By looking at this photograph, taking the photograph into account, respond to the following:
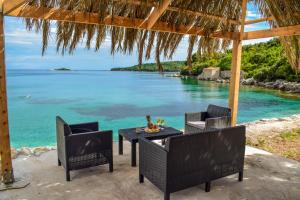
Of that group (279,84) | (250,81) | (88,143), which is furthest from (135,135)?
(250,81)

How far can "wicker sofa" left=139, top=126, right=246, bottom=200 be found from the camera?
92.1 inches

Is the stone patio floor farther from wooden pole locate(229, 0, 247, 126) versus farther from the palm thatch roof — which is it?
the palm thatch roof

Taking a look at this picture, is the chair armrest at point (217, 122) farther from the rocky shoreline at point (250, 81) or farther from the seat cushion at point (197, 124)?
the rocky shoreline at point (250, 81)

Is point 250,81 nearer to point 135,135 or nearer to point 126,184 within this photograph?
point 135,135

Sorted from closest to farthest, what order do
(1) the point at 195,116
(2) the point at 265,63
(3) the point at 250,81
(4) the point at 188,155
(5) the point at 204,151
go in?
1. (4) the point at 188,155
2. (5) the point at 204,151
3. (1) the point at 195,116
4. (3) the point at 250,81
5. (2) the point at 265,63

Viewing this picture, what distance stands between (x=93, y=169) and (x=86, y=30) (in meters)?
1.89

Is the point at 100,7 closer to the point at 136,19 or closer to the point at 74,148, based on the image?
the point at 136,19

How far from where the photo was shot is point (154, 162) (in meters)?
2.52

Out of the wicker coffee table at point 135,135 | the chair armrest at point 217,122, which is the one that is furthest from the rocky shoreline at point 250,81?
the wicker coffee table at point 135,135

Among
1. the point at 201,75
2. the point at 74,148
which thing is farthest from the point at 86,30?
the point at 201,75

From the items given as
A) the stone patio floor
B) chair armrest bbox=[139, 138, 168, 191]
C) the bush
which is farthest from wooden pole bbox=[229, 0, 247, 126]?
the bush

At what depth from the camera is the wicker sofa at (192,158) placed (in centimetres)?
234

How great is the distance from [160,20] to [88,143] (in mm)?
2016

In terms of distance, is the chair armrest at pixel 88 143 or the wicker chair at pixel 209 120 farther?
the wicker chair at pixel 209 120
